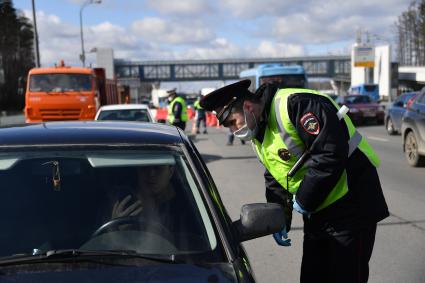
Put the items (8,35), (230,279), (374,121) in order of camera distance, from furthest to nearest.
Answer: (8,35), (374,121), (230,279)

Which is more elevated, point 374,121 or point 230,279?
point 230,279

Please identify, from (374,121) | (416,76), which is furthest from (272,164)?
(416,76)

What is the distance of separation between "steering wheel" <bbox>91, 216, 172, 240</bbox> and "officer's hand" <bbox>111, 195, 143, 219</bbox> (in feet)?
0.29

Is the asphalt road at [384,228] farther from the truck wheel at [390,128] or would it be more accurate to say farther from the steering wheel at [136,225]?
the truck wheel at [390,128]

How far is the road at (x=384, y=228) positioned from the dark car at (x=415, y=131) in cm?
25

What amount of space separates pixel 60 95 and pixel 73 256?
16.5 metres

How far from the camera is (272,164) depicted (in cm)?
311

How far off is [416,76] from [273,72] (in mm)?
61488

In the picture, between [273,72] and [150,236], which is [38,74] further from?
[150,236]

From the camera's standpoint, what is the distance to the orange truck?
59.5 ft

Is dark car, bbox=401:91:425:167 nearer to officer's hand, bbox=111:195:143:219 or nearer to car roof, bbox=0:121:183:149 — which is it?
car roof, bbox=0:121:183:149

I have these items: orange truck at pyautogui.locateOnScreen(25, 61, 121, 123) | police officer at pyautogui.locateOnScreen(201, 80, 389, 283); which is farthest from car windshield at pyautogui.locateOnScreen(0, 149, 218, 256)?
orange truck at pyautogui.locateOnScreen(25, 61, 121, 123)

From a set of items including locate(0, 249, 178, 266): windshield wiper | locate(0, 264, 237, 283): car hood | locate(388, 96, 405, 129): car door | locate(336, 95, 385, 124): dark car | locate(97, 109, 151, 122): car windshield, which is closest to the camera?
locate(0, 264, 237, 283): car hood

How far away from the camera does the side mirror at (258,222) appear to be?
278 centimetres
